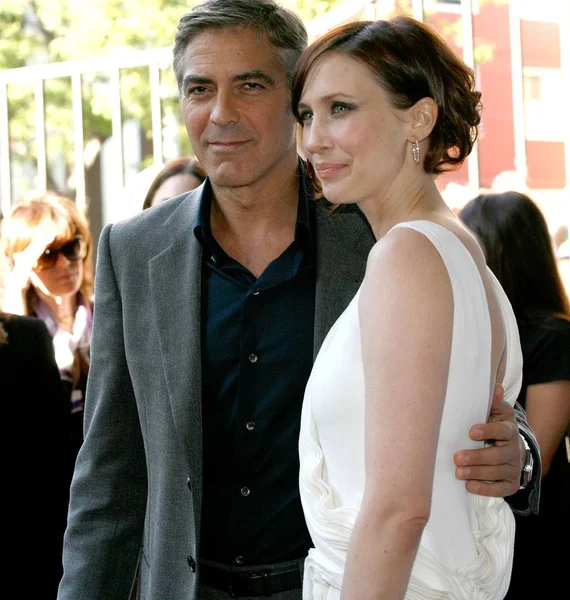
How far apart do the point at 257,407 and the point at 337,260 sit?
1.30 feet

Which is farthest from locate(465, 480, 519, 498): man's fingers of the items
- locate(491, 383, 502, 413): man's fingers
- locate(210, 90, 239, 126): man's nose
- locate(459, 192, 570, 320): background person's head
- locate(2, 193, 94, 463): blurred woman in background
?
locate(2, 193, 94, 463): blurred woman in background

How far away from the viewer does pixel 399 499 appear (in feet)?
5.29

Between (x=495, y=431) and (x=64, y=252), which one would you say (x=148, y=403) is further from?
(x=64, y=252)

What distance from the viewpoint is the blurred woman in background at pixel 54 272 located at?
4535mm

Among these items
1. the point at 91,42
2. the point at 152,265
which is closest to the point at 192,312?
the point at 152,265

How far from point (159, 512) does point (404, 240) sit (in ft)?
Answer: 3.36

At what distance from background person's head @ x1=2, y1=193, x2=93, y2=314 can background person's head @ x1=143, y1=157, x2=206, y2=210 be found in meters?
0.41

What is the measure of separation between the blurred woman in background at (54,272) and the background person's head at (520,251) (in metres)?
1.87

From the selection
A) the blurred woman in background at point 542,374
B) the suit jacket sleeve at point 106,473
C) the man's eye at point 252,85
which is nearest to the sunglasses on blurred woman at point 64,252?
the blurred woman in background at point 542,374

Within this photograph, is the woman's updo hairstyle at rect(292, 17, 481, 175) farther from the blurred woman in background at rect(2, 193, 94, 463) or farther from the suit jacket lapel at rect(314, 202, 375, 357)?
the blurred woman in background at rect(2, 193, 94, 463)

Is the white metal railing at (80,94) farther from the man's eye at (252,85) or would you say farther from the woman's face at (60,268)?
the man's eye at (252,85)

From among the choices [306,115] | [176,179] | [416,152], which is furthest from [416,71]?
[176,179]

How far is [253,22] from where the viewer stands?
244 centimetres

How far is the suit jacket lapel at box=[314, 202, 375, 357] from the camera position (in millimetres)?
2268
